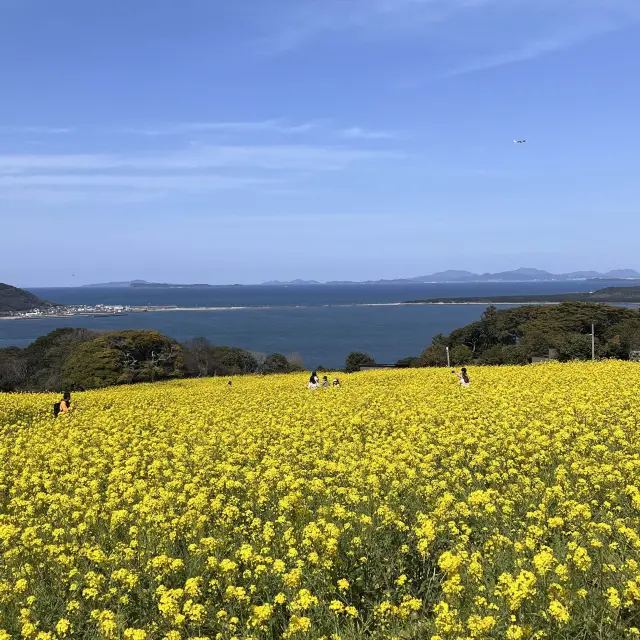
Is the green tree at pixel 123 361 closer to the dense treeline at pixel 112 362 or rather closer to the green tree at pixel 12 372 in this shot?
the dense treeline at pixel 112 362

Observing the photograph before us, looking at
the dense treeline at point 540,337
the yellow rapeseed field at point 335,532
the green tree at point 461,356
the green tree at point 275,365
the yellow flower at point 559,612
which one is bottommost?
the green tree at point 275,365

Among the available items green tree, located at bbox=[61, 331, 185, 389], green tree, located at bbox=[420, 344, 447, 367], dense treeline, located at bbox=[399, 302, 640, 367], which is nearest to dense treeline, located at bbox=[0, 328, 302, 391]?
green tree, located at bbox=[61, 331, 185, 389]

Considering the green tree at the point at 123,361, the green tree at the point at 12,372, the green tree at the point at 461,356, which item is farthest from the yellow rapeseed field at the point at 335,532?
the green tree at the point at 12,372

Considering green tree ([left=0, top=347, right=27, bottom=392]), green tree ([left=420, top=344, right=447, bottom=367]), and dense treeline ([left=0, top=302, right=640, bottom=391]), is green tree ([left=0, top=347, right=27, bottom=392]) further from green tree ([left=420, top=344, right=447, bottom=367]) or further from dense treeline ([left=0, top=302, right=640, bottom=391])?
green tree ([left=420, top=344, right=447, bottom=367])

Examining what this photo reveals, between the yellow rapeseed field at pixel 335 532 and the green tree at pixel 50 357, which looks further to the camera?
the green tree at pixel 50 357

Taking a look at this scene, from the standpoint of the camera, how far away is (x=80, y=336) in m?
64.9

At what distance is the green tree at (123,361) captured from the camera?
49344 millimetres

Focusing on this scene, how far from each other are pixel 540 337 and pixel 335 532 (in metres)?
53.9

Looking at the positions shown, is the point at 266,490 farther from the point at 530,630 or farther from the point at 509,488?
the point at 530,630

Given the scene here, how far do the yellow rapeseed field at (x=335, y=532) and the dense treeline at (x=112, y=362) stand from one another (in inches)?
1483

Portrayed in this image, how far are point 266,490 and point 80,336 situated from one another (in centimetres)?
6261

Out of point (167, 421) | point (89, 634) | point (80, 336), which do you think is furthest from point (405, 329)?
point (89, 634)

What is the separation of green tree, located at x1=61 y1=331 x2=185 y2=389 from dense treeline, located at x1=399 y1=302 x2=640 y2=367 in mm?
25175

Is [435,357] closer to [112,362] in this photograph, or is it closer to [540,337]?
[540,337]
